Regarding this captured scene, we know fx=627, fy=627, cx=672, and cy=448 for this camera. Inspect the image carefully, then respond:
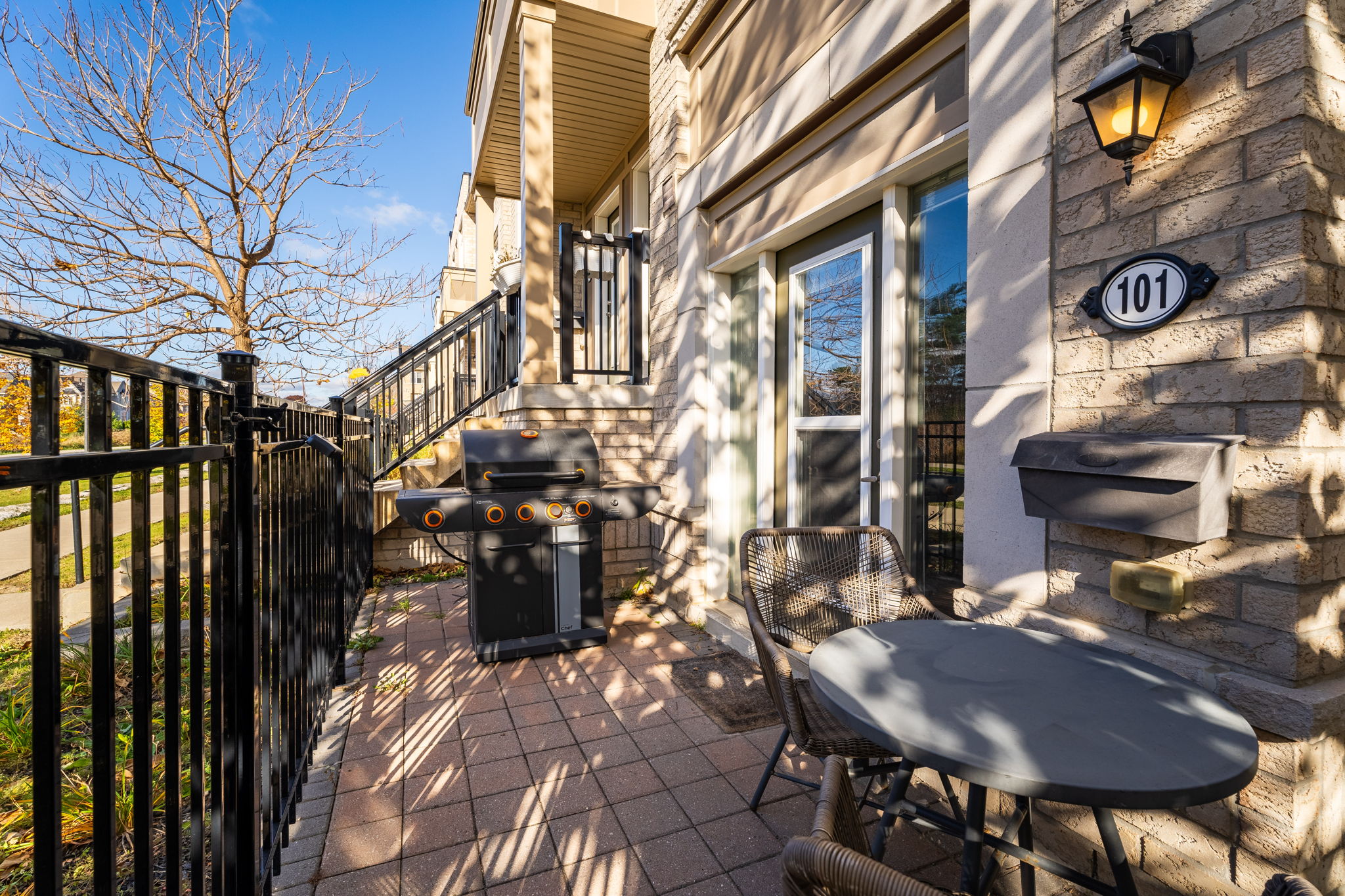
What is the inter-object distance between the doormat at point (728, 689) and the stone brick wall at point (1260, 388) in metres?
1.45

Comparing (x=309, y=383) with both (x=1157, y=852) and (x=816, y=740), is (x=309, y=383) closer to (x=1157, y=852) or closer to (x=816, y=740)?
(x=816, y=740)

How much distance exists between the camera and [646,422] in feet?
16.1

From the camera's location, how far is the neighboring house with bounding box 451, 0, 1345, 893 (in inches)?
56.2

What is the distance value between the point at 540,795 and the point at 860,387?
7.31ft

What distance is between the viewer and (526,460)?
3537 millimetres

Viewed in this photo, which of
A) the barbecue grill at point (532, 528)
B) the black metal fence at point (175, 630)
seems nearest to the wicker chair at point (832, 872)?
the black metal fence at point (175, 630)

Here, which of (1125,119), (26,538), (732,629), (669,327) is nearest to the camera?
(1125,119)

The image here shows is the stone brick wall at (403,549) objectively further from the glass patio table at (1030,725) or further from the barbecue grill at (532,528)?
the glass patio table at (1030,725)

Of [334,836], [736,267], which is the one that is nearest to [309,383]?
[736,267]

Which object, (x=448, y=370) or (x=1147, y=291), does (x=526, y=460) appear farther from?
(x=1147, y=291)

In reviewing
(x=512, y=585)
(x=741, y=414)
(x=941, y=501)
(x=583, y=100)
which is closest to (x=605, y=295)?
(x=741, y=414)

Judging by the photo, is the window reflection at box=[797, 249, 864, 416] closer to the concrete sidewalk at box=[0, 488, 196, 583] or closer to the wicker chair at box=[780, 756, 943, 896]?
the wicker chair at box=[780, 756, 943, 896]

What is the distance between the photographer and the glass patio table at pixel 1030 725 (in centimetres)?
108

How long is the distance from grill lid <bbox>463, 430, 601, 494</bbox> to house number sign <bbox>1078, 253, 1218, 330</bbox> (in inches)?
102
